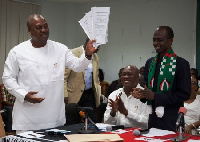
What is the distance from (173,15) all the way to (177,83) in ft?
20.6

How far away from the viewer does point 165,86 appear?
2697 millimetres

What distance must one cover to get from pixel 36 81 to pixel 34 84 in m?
0.03

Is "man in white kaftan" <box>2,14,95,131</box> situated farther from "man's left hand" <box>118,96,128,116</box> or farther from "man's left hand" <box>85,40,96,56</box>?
"man's left hand" <box>118,96,128,116</box>

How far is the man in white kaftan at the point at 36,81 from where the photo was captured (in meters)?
2.87

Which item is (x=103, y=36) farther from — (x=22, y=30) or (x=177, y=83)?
(x=22, y=30)

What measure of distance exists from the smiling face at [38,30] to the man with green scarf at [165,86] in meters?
0.98

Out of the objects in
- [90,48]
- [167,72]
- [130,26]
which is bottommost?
[167,72]

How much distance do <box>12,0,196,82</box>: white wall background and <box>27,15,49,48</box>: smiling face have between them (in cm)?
614

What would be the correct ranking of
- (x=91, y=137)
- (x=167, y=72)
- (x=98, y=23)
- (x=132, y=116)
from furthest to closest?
(x=132, y=116) → (x=98, y=23) → (x=167, y=72) → (x=91, y=137)

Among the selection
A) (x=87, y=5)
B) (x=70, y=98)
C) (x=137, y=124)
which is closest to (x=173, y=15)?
(x=87, y=5)

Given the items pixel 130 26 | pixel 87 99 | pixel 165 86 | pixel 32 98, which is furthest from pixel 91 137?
pixel 130 26

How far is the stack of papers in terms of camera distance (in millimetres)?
2787

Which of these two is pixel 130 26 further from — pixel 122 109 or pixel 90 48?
pixel 90 48

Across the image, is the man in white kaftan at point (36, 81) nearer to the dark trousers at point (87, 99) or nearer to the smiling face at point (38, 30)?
the smiling face at point (38, 30)
